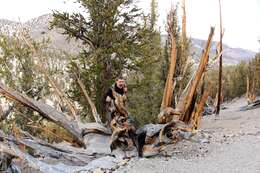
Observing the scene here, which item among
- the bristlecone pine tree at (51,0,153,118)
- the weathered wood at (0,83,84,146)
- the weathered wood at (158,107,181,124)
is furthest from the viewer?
the bristlecone pine tree at (51,0,153,118)

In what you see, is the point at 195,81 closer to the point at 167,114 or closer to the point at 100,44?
the point at 167,114

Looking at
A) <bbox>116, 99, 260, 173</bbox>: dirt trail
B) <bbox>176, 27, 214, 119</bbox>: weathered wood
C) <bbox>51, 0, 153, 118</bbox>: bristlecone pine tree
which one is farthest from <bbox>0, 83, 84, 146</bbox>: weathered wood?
<bbox>51, 0, 153, 118</bbox>: bristlecone pine tree

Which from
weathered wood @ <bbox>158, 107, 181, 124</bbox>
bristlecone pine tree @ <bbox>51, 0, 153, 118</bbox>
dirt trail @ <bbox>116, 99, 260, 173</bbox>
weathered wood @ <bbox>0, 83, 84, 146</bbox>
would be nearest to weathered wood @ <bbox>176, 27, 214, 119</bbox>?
weathered wood @ <bbox>158, 107, 181, 124</bbox>

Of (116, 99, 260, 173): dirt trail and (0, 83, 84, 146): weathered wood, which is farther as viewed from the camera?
(0, 83, 84, 146): weathered wood

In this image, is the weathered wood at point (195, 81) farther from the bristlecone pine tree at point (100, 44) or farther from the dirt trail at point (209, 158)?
the bristlecone pine tree at point (100, 44)

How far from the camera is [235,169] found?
8477mm

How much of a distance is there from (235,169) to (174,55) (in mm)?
4207

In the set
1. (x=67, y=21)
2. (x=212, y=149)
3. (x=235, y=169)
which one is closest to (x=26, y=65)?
(x=67, y=21)

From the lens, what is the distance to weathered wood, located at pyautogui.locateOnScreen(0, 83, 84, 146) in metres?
10.5

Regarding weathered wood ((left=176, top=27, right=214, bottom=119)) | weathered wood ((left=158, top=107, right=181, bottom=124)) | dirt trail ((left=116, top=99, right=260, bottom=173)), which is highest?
weathered wood ((left=176, top=27, right=214, bottom=119))

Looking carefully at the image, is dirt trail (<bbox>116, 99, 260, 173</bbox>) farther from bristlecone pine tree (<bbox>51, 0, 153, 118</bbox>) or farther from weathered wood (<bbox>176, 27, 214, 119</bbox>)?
bristlecone pine tree (<bbox>51, 0, 153, 118</bbox>)

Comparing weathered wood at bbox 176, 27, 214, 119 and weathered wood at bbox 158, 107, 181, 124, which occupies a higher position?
weathered wood at bbox 176, 27, 214, 119

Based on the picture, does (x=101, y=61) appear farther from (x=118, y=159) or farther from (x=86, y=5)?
(x=118, y=159)

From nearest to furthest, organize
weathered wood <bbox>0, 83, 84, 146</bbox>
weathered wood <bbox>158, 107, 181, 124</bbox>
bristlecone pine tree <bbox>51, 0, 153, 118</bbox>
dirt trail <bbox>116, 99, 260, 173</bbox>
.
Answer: dirt trail <bbox>116, 99, 260, 173</bbox> → weathered wood <bbox>0, 83, 84, 146</bbox> → weathered wood <bbox>158, 107, 181, 124</bbox> → bristlecone pine tree <bbox>51, 0, 153, 118</bbox>
